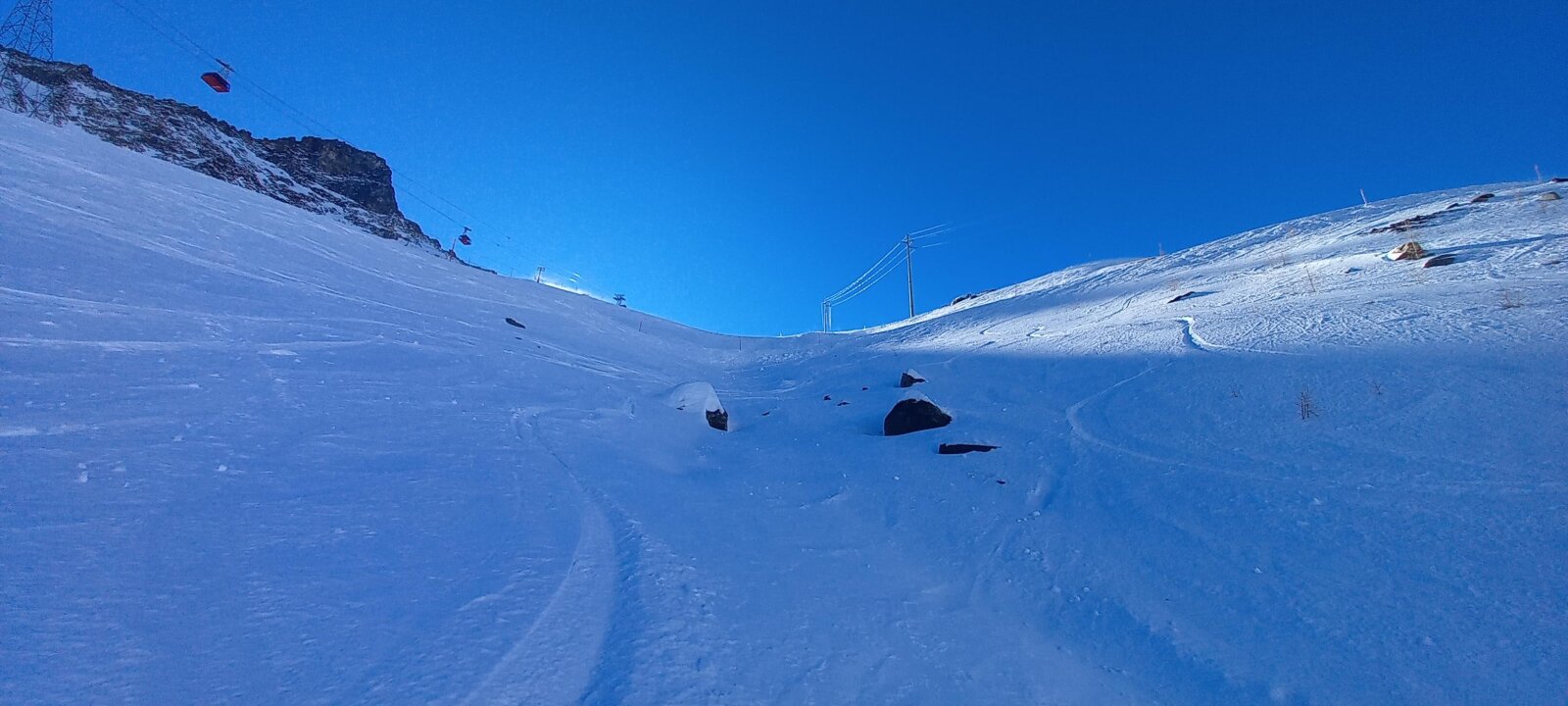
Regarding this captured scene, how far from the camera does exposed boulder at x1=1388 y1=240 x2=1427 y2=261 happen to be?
8.11 m

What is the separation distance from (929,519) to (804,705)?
2058 millimetres

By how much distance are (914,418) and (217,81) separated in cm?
2494

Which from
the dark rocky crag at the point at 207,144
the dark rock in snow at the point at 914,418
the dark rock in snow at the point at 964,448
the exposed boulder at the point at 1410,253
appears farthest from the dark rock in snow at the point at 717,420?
the dark rocky crag at the point at 207,144

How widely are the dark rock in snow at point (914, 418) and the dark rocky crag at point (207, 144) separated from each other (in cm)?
3900

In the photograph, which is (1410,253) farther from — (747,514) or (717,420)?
(747,514)

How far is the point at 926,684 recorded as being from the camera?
2.51m

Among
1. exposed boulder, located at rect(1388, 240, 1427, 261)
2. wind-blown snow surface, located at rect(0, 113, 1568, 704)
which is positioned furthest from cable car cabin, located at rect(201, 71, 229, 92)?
exposed boulder, located at rect(1388, 240, 1427, 261)

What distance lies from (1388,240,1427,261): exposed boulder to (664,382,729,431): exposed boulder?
9581mm

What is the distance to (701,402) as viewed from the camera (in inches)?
285

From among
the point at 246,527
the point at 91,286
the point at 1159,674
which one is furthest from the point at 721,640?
the point at 91,286

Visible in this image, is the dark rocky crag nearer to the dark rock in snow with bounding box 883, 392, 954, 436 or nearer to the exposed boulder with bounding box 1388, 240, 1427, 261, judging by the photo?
the dark rock in snow with bounding box 883, 392, 954, 436

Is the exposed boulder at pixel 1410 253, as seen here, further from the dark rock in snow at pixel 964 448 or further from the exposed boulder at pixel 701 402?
the exposed boulder at pixel 701 402

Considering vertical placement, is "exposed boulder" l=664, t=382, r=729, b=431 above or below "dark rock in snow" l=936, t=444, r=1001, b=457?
above

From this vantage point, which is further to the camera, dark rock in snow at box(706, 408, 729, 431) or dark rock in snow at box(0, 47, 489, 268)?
dark rock in snow at box(0, 47, 489, 268)
